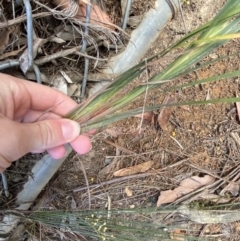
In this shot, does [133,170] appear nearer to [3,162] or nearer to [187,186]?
[187,186]

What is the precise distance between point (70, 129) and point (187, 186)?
59 centimetres

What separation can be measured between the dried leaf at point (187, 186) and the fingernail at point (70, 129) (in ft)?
1.80

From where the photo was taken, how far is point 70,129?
2.71ft

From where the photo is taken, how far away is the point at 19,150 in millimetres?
792

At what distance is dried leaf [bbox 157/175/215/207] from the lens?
1290mm

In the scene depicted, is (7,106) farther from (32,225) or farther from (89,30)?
(32,225)

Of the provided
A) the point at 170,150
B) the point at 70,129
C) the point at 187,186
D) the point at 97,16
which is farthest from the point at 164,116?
the point at 70,129

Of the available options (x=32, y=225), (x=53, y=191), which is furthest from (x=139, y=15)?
(x=32, y=225)

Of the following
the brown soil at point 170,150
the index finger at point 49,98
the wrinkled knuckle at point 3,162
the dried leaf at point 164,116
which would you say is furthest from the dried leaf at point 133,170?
the wrinkled knuckle at point 3,162

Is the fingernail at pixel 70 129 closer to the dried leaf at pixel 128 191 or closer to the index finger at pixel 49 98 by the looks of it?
the index finger at pixel 49 98

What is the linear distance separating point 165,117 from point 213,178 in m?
0.24

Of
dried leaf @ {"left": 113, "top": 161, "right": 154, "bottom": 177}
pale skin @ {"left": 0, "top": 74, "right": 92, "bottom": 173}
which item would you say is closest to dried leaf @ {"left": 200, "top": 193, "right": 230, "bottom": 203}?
dried leaf @ {"left": 113, "top": 161, "right": 154, "bottom": 177}

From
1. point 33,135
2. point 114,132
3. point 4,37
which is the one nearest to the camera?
point 33,135

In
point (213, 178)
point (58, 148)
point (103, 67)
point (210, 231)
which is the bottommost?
point (210, 231)
